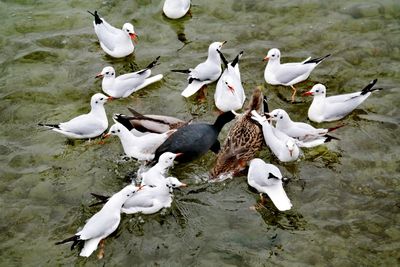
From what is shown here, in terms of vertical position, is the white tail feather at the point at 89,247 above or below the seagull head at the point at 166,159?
below

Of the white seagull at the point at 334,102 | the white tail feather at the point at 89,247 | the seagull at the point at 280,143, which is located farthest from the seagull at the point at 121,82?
the white tail feather at the point at 89,247

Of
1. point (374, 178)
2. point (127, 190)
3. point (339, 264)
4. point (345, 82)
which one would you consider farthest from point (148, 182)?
point (345, 82)

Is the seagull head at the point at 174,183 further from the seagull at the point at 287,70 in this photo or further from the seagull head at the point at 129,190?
the seagull at the point at 287,70

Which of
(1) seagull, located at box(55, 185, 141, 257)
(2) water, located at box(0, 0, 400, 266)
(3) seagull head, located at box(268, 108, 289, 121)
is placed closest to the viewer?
(1) seagull, located at box(55, 185, 141, 257)

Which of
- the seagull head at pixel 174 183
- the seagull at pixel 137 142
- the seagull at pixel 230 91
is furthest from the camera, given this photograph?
the seagull at pixel 230 91

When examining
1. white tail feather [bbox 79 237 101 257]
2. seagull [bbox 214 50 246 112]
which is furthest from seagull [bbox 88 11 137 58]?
white tail feather [bbox 79 237 101 257]

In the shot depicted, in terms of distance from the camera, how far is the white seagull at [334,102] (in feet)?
27.2

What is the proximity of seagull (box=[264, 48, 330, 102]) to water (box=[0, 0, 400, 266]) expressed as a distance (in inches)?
9.4

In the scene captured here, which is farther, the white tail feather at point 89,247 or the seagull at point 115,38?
the seagull at point 115,38

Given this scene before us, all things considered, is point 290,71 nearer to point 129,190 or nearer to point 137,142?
point 137,142

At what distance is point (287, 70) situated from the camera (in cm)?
905

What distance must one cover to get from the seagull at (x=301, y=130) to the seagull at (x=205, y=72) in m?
1.82

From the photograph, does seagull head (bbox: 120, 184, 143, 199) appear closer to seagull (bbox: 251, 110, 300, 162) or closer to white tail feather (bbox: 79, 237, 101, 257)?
white tail feather (bbox: 79, 237, 101, 257)

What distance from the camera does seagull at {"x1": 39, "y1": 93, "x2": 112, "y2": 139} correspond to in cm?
809
